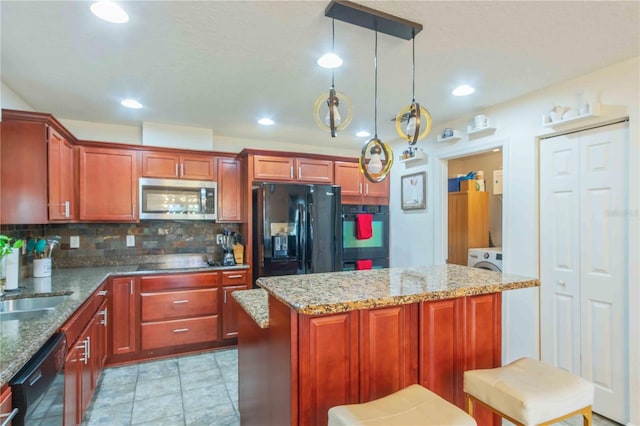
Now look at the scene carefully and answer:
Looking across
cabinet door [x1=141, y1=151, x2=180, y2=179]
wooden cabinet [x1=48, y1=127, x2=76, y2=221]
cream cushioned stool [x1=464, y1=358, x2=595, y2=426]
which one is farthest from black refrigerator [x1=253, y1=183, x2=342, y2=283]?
cream cushioned stool [x1=464, y1=358, x2=595, y2=426]

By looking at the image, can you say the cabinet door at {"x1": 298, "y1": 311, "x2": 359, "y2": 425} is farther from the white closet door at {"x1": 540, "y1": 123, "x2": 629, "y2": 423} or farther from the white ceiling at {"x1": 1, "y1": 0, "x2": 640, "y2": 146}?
the white closet door at {"x1": 540, "y1": 123, "x2": 629, "y2": 423}

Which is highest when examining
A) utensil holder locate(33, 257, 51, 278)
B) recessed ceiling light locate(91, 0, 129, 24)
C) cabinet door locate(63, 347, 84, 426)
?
recessed ceiling light locate(91, 0, 129, 24)

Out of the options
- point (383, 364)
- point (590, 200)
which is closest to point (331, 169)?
point (590, 200)

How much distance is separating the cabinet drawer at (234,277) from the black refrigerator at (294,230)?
0.39 feet

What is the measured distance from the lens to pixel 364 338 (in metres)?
1.53

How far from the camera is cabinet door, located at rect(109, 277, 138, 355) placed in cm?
320

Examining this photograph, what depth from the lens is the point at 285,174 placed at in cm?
385

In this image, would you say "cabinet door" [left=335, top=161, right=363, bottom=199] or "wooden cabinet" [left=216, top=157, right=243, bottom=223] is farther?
"cabinet door" [left=335, top=161, right=363, bottom=199]

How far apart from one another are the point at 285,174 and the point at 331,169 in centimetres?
60

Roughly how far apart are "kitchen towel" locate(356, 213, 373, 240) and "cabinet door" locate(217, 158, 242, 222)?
4.63 ft

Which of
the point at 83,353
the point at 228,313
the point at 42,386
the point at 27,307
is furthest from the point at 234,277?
the point at 42,386

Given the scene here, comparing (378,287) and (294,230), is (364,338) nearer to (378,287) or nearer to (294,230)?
(378,287)

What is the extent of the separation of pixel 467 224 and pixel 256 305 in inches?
132

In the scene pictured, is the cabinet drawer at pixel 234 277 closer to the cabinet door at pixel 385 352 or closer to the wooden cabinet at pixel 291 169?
the wooden cabinet at pixel 291 169
